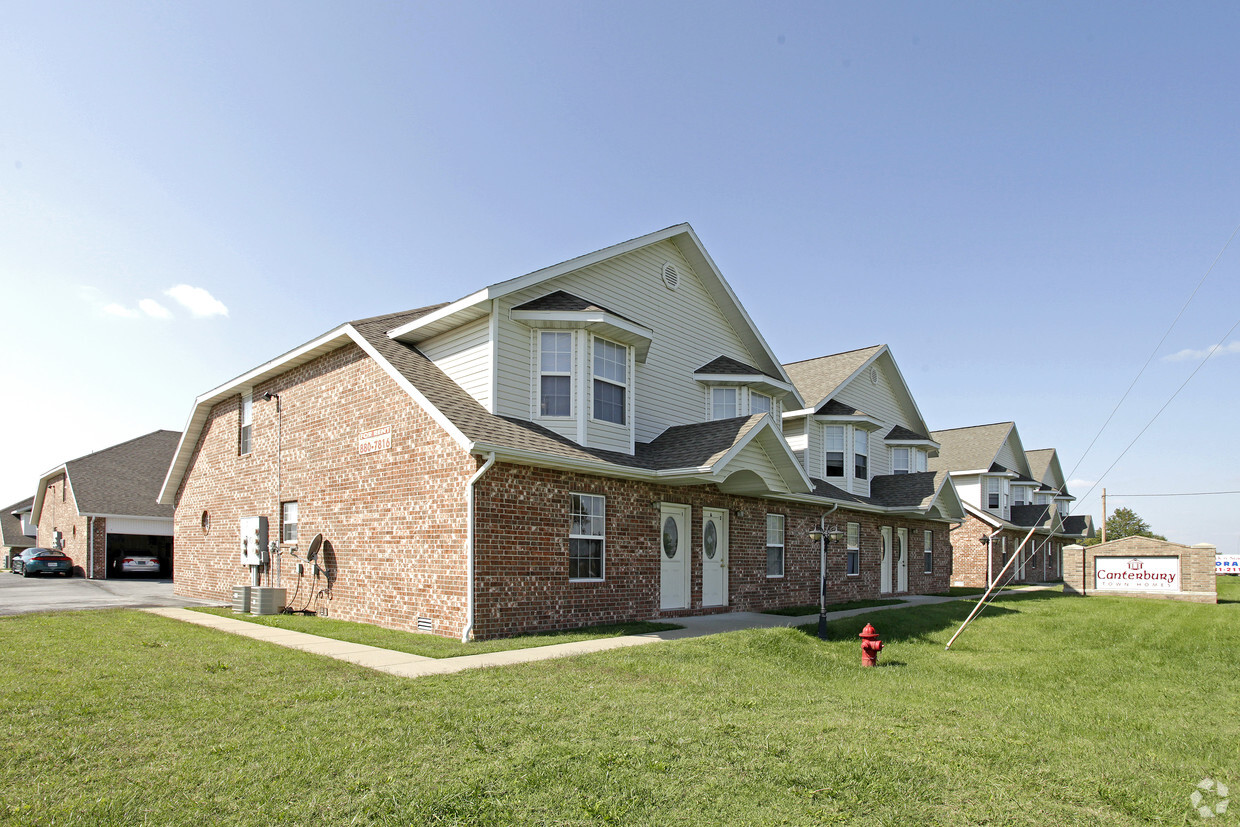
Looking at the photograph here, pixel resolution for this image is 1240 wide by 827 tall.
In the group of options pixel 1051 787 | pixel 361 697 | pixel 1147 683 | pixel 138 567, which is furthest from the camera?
pixel 138 567

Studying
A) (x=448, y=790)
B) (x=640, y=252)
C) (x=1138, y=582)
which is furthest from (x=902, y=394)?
(x=448, y=790)

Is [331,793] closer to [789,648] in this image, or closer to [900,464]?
[789,648]

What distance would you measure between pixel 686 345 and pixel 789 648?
7.99 metres

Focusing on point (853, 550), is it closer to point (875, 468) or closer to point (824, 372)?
point (875, 468)

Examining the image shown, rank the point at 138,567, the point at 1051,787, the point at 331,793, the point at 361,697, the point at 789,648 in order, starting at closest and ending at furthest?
the point at 331,793, the point at 1051,787, the point at 361,697, the point at 789,648, the point at 138,567

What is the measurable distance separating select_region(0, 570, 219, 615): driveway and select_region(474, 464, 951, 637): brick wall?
33.7ft

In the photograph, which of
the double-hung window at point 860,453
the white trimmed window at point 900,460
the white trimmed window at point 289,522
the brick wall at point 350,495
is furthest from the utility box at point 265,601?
the white trimmed window at point 900,460

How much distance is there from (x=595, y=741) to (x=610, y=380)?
903cm

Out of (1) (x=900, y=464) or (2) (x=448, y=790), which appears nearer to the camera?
(2) (x=448, y=790)

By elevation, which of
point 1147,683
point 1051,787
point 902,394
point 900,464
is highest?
point 902,394

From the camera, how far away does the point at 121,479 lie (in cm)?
3475

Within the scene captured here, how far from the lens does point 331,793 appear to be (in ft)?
16.1

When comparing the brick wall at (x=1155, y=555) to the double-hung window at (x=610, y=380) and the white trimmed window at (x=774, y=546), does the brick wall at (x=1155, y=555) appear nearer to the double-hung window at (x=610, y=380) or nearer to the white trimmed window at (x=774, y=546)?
the white trimmed window at (x=774, y=546)

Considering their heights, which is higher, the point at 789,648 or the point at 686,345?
the point at 686,345
